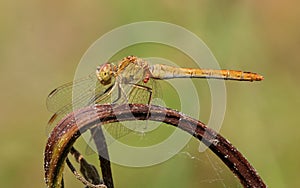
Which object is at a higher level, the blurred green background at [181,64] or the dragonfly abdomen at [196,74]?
the blurred green background at [181,64]

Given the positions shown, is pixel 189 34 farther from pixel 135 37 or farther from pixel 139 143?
pixel 139 143

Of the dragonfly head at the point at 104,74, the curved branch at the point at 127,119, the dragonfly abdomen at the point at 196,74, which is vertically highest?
the dragonfly abdomen at the point at 196,74

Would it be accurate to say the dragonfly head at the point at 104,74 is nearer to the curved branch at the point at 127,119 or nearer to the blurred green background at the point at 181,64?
the blurred green background at the point at 181,64

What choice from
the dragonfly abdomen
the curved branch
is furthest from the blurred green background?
the curved branch

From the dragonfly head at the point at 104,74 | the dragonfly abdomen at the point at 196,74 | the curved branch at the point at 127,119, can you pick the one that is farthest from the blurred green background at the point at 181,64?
the curved branch at the point at 127,119

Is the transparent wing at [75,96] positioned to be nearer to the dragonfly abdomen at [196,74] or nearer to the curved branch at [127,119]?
the dragonfly abdomen at [196,74]

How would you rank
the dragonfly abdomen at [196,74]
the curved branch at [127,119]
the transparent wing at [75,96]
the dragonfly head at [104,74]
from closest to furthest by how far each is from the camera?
1. the curved branch at [127,119]
2. the transparent wing at [75,96]
3. the dragonfly head at [104,74]
4. the dragonfly abdomen at [196,74]

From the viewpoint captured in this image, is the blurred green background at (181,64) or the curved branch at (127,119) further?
the blurred green background at (181,64)

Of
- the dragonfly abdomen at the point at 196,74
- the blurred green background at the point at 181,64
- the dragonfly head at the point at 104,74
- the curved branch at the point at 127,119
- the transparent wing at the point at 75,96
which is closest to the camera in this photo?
the curved branch at the point at 127,119
